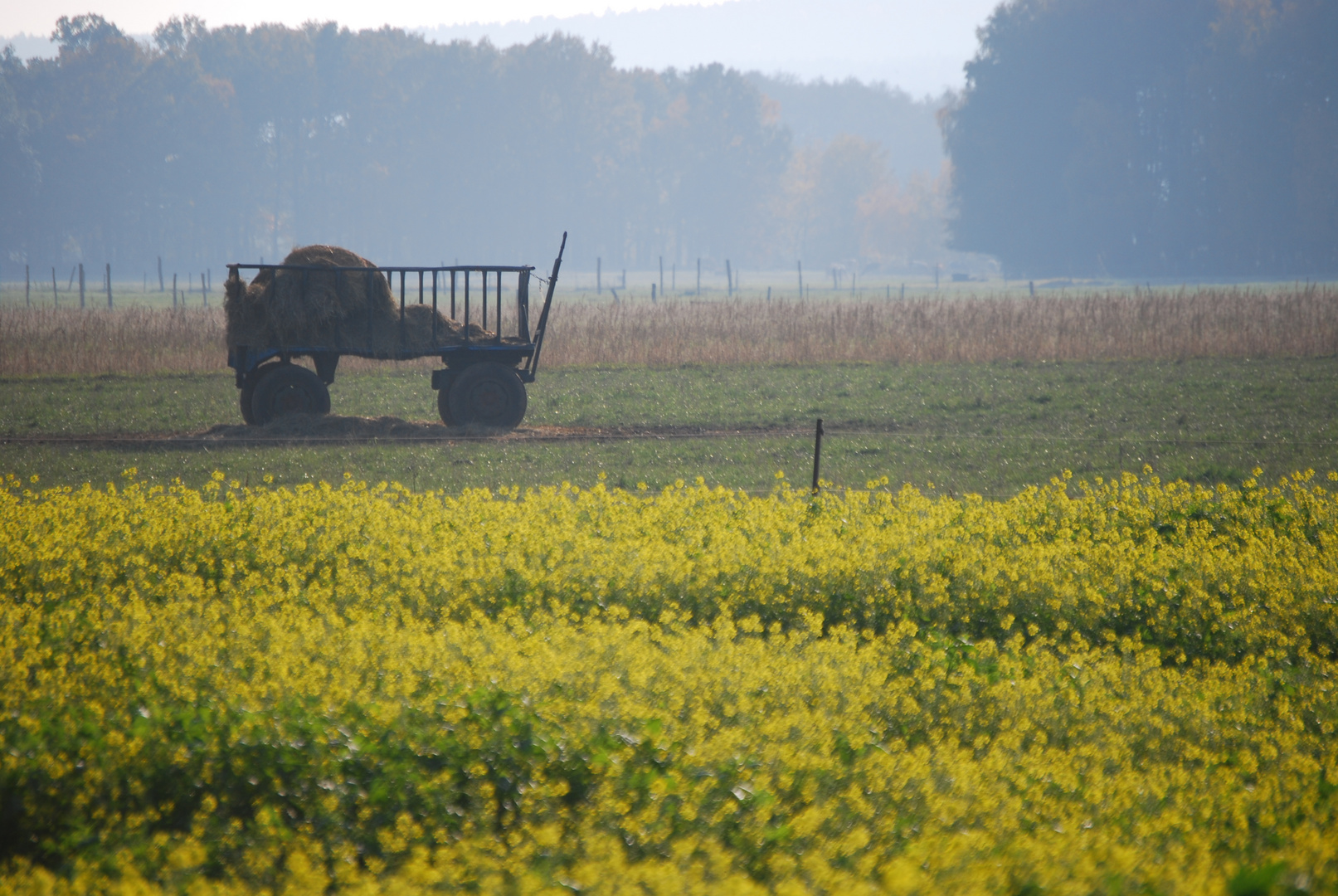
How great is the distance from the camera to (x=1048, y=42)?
74.1 metres

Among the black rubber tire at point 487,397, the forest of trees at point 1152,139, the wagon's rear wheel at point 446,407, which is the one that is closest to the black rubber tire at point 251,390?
the wagon's rear wheel at point 446,407

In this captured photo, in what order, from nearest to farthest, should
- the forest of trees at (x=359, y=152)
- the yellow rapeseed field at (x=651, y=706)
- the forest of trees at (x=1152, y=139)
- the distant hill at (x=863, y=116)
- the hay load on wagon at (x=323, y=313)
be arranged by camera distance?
1. the yellow rapeseed field at (x=651, y=706)
2. the hay load on wagon at (x=323, y=313)
3. the forest of trees at (x=1152, y=139)
4. the forest of trees at (x=359, y=152)
5. the distant hill at (x=863, y=116)

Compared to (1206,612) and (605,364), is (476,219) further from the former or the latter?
(1206,612)

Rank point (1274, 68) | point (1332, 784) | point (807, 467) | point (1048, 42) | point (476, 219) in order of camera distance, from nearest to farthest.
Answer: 1. point (1332, 784)
2. point (807, 467)
3. point (1274, 68)
4. point (1048, 42)
5. point (476, 219)

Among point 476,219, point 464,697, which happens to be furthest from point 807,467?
point 476,219

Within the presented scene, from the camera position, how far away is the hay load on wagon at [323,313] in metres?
14.6

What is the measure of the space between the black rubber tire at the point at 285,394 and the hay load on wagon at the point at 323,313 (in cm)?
42

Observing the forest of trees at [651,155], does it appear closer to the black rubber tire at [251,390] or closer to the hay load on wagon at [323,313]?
the hay load on wagon at [323,313]

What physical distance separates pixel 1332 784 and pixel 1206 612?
263cm

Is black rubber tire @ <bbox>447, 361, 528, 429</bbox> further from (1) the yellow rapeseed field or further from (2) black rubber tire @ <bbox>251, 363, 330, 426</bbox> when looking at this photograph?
(1) the yellow rapeseed field

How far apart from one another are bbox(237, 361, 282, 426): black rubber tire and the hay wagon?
0.01 m

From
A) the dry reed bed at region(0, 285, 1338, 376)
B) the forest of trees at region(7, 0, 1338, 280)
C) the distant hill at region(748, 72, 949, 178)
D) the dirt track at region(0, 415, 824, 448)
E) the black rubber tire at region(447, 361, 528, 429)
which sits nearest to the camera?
the dirt track at region(0, 415, 824, 448)

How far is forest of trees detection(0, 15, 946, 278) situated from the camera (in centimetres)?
8475

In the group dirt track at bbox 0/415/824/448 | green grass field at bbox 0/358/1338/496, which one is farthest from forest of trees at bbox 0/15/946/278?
dirt track at bbox 0/415/824/448
